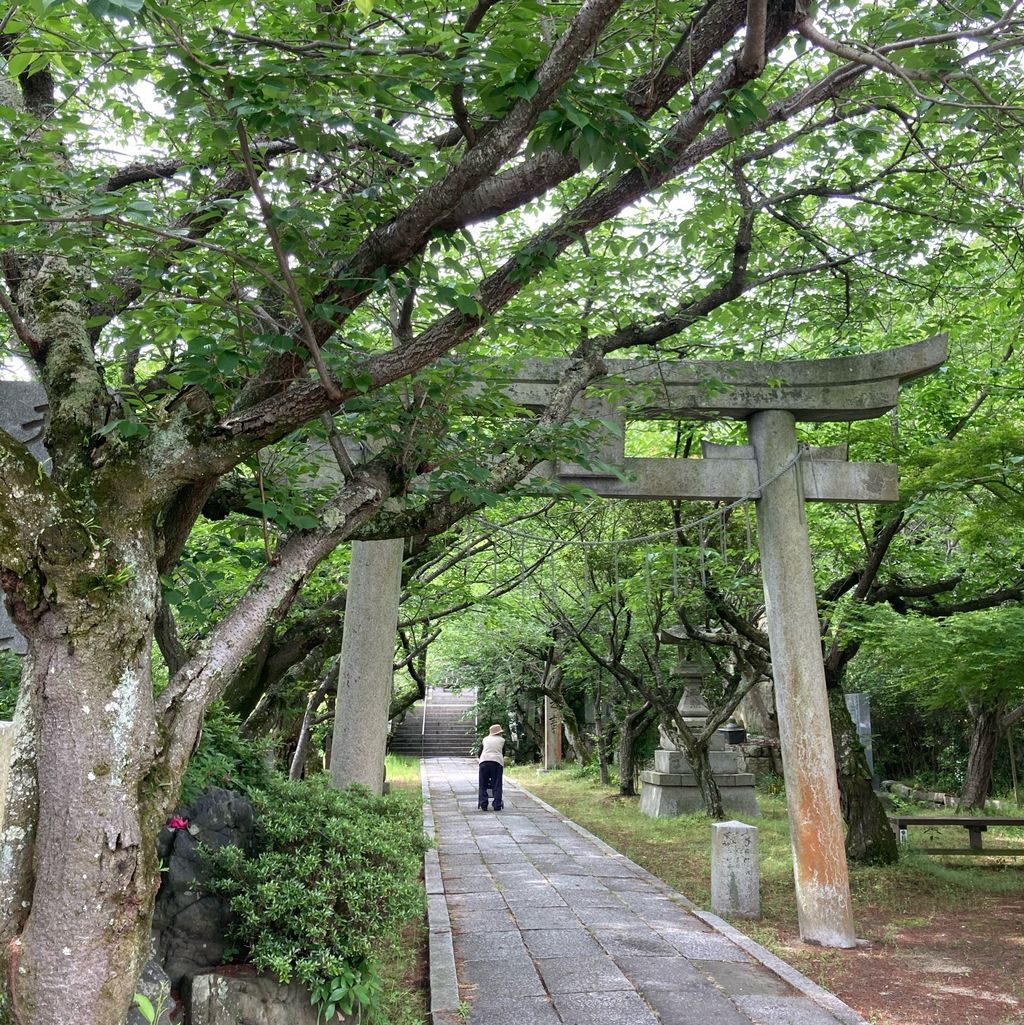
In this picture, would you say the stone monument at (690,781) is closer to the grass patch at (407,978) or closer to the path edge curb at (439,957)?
the path edge curb at (439,957)

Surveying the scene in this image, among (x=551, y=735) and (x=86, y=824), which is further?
(x=551, y=735)

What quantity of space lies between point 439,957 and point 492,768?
955cm

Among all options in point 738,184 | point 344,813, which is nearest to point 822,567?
point 738,184

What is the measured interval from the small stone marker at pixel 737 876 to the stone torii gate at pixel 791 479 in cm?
56

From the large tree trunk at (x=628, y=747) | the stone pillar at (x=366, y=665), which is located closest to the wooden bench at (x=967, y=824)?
the large tree trunk at (x=628, y=747)

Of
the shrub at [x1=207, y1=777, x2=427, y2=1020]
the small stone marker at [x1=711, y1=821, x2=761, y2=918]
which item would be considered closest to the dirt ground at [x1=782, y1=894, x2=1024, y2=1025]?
the small stone marker at [x1=711, y1=821, x2=761, y2=918]

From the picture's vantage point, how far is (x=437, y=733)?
1484 inches

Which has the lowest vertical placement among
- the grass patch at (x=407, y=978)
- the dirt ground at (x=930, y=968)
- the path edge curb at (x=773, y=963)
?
the dirt ground at (x=930, y=968)

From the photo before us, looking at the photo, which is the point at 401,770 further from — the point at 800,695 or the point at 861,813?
the point at 800,695

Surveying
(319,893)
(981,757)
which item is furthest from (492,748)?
(319,893)

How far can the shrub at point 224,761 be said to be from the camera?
4586 millimetres

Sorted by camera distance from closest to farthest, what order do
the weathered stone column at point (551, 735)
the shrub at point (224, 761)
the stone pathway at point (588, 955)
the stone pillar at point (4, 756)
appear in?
the stone pillar at point (4, 756)
the shrub at point (224, 761)
the stone pathway at point (588, 955)
the weathered stone column at point (551, 735)

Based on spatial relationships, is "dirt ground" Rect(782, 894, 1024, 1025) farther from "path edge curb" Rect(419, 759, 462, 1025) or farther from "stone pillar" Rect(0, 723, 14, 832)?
"stone pillar" Rect(0, 723, 14, 832)

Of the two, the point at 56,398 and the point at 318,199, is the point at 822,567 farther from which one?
the point at 56,398
